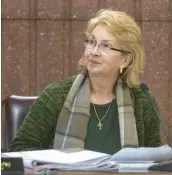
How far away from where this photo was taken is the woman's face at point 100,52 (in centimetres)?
337

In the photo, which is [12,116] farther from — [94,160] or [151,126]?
[94,160]

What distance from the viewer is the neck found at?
3.47 meters

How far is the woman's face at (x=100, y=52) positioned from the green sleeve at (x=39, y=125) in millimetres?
253

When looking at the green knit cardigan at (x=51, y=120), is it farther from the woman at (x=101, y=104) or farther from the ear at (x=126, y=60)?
the ear at (x=126, y=60)

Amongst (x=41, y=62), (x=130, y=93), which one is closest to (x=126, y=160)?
(x=130, y=93)

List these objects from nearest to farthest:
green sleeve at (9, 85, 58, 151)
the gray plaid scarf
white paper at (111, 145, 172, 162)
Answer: white paper at (111, 145, 172, 162) < green sleeve at (9, 85, 58, 151) < the gray plaid scarf

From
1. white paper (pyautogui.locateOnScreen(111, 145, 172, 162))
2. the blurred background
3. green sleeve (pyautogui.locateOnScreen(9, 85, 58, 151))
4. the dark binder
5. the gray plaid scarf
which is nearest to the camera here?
the dark binder

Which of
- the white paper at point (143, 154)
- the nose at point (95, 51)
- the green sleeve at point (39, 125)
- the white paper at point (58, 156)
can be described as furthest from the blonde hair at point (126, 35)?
the white paper at point (58, 156)

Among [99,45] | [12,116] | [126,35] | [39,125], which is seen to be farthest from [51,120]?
[126,35]

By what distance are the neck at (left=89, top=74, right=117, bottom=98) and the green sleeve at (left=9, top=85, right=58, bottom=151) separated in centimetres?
23

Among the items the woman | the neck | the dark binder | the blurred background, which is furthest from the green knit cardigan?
the blurred background

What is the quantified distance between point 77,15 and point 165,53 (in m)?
0.69

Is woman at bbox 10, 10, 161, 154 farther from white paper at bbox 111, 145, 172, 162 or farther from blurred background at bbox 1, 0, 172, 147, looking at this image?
blurred background at bbox 1, 0, 172, 147

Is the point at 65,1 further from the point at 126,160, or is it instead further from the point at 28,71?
the point at 126,160
